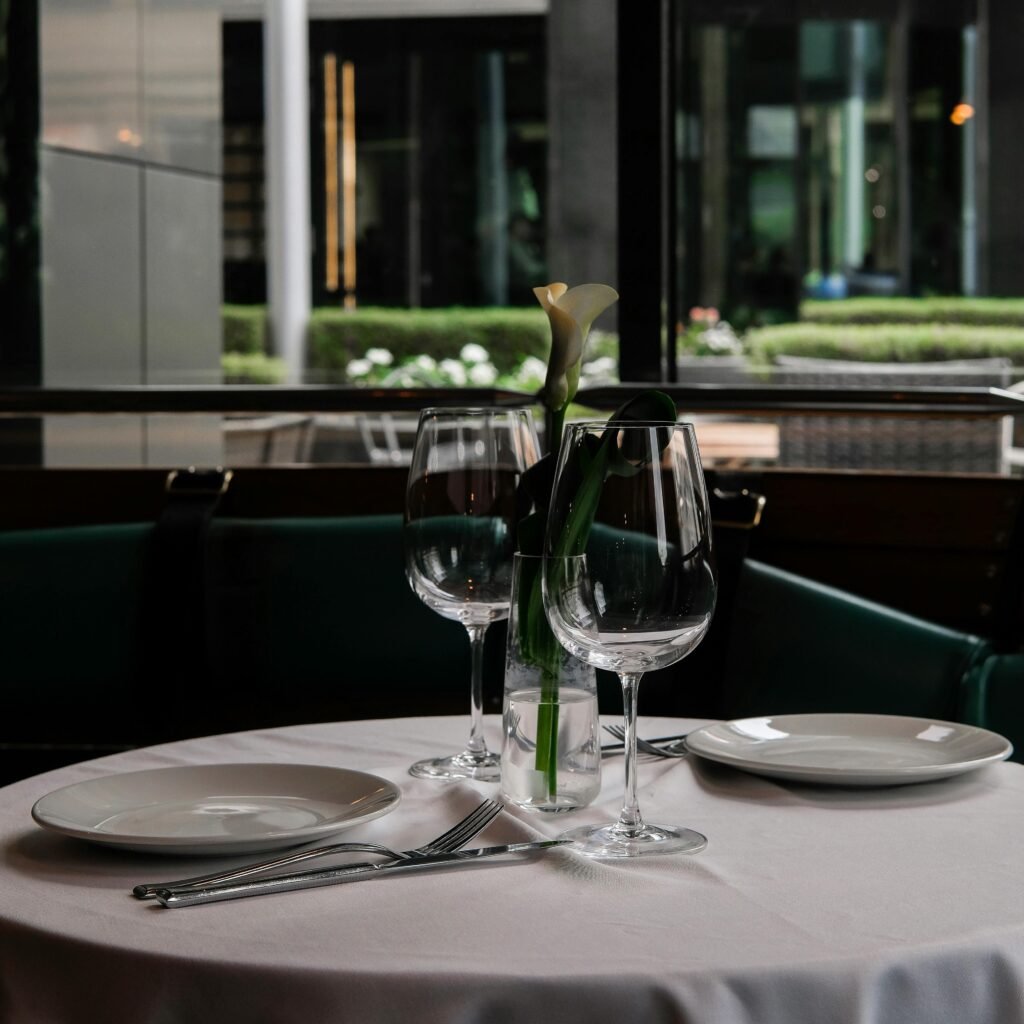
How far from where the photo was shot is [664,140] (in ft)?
9.23

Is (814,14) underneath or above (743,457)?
above

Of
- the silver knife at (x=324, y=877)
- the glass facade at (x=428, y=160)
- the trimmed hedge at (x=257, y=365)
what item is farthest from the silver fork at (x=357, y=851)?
the glass facade at (x=428, y=160)

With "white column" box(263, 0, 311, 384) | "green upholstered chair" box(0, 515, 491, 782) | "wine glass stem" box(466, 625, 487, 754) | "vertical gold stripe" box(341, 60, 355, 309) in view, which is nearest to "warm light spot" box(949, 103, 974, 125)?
"vertical gold stripe" box(341, 60, 355, 309)

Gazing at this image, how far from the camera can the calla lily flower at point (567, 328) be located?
970 millimetres

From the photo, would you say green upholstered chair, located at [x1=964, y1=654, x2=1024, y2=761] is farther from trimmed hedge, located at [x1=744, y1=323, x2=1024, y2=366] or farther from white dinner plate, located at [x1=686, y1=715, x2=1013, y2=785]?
trimmed hedge, located at [x1=744, y1=323, x2=1024, y2=366]

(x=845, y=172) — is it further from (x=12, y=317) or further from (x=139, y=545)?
(x=139, y=545)

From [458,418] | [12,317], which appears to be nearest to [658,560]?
[458,418]

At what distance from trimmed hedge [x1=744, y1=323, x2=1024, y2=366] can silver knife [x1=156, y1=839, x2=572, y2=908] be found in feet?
28.9

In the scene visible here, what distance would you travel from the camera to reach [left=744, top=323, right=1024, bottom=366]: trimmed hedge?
9.58 m

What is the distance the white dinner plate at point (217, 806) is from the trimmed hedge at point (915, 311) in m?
9.20

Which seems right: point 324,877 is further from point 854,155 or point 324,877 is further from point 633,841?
point 854,155

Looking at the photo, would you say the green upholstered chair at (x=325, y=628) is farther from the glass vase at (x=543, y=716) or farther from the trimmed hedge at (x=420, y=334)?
the trimmed hedge at (x=420, y=334)

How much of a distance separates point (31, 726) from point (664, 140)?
5.25 ft

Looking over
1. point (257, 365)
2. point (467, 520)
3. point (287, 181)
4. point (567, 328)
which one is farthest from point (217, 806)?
point (287, 181)
